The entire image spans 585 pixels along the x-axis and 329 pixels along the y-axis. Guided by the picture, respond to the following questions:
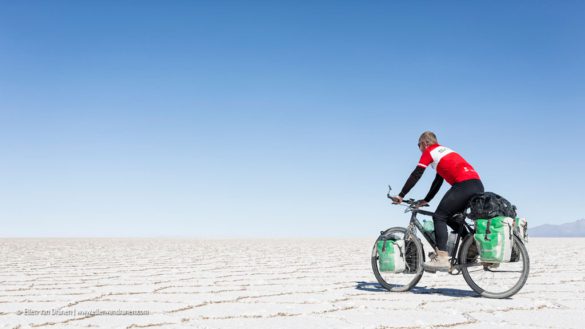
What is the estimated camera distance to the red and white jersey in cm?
641

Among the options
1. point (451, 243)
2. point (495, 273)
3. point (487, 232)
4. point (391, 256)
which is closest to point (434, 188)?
point (451, 243)

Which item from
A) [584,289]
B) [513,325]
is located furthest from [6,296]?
[584,289]

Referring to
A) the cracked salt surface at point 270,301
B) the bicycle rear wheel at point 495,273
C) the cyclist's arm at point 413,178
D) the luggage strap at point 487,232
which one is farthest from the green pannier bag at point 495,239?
the cyclist's arm at point 413,178

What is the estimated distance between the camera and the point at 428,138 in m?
6.64

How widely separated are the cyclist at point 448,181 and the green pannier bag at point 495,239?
1.10ft

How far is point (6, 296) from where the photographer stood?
6.49 m

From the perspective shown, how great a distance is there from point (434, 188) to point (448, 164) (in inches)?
21.6

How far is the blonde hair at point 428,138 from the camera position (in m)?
6.63

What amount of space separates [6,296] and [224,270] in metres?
3.96

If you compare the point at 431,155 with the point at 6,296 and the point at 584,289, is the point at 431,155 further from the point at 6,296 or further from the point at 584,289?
the point at 6,296

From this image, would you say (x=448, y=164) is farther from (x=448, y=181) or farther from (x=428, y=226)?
(x=428, y=226)

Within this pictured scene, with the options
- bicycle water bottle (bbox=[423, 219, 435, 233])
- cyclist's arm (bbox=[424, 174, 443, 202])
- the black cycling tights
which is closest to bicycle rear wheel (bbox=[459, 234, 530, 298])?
the black cycling tights

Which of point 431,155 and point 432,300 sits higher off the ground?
point 431,155

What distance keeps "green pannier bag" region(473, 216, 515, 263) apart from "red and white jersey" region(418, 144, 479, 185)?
0.51m
